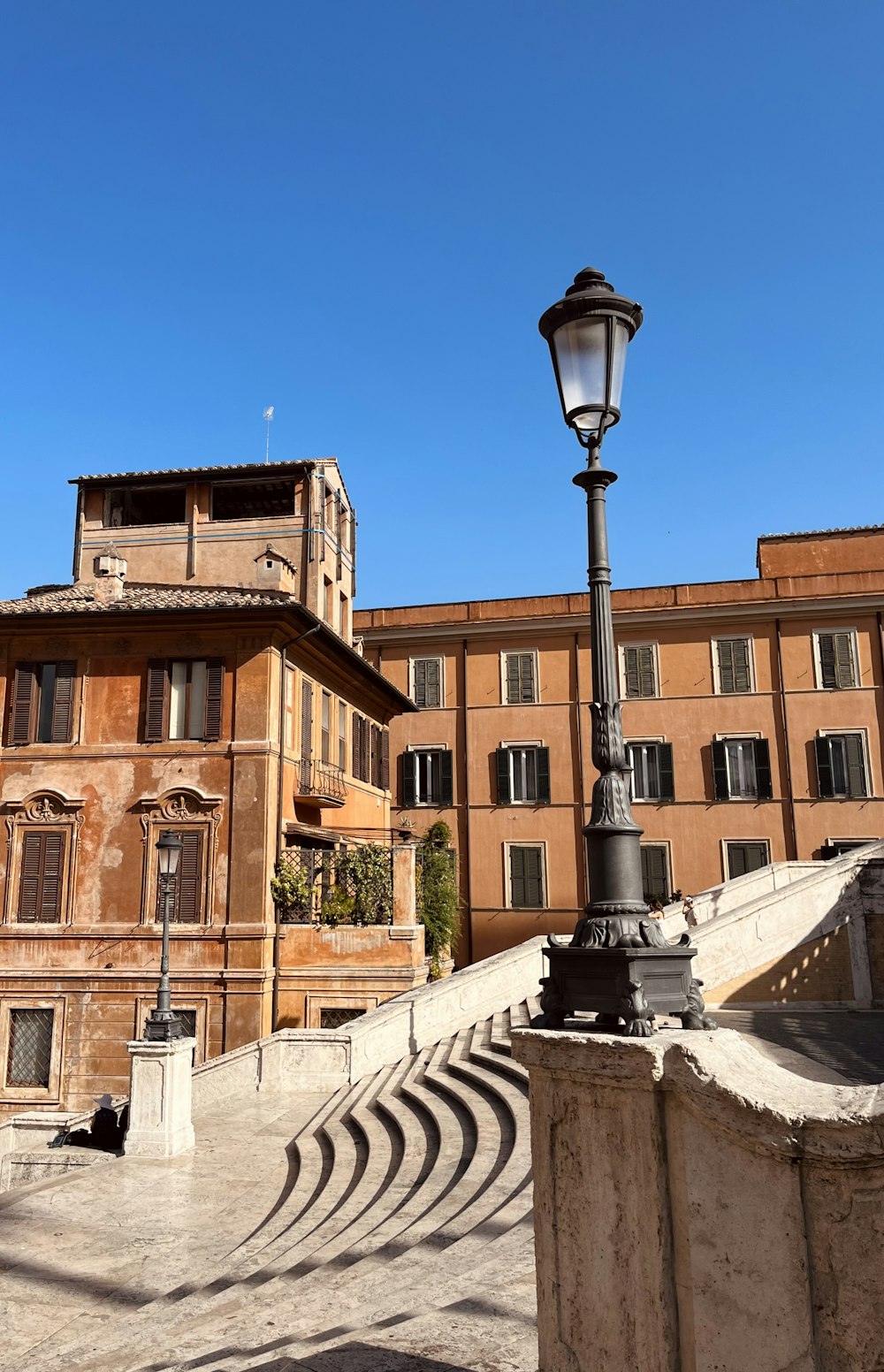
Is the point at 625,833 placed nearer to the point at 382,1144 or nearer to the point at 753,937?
the point at 382,1144

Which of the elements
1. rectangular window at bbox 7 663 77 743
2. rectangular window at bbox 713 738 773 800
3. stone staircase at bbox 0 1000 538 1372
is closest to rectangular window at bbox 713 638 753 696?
rectangular window at bbox 713 738 773 800

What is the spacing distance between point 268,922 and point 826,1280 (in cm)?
1721

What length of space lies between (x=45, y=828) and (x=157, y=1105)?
9370 millimetres

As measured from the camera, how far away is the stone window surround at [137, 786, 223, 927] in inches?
749

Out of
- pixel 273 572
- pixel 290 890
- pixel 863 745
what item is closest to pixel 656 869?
pixel 863 745

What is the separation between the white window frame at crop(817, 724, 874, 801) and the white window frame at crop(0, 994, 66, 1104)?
2082 centimetres

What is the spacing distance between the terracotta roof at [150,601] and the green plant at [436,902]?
772 cm

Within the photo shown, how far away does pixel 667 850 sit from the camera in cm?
2886

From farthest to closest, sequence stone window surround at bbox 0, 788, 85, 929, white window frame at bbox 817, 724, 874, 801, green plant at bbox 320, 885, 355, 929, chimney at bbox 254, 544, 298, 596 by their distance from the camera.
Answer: white window frame at bbox 817, 724, 874, 801 < chimney at bbox 254, 544, 298, 596 < stone window surround at bbox 0, 788, 85, 929 < green plant at bbox 320, 885, 355, 929

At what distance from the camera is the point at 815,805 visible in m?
28.2

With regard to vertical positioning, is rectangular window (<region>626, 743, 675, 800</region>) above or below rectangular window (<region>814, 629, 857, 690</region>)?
below

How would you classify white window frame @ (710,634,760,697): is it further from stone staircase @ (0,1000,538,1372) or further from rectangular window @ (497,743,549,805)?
stone staircase @ (0,1000,538,1372)

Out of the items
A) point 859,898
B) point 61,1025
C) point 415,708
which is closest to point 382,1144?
point 61,1025

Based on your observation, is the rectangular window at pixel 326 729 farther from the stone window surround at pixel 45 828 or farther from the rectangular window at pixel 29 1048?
the rectangular window at pixel 29 1048
